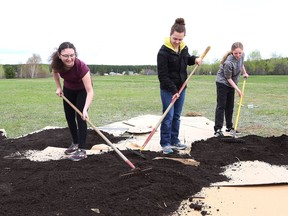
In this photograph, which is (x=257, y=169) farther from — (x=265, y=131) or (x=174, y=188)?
(x=265, y=131)

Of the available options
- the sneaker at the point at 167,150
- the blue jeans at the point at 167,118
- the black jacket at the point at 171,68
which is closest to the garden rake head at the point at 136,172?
the sneaker at the point at 167,150

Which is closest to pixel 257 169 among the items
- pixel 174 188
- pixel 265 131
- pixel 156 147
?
pixel 174 188

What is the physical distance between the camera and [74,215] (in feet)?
8.56

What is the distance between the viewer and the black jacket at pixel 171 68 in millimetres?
4426

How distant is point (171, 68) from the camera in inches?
179

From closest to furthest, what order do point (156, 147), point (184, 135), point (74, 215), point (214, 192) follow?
point (74, 215) < point (214, 192) < point (156, 147) < point (184, 135)

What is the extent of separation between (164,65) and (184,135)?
65.9 inches

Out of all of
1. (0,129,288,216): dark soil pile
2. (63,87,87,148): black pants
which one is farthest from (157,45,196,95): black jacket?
(63,87,87,148): black pants

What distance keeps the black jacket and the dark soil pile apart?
0.86 m

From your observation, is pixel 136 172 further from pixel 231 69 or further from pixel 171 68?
pixel 231 69

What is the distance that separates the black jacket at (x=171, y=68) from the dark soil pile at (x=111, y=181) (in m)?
0.86

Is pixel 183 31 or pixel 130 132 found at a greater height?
pixel 183 31

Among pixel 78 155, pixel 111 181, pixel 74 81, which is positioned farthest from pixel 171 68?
pixel 111 181

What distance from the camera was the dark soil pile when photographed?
276 cm
